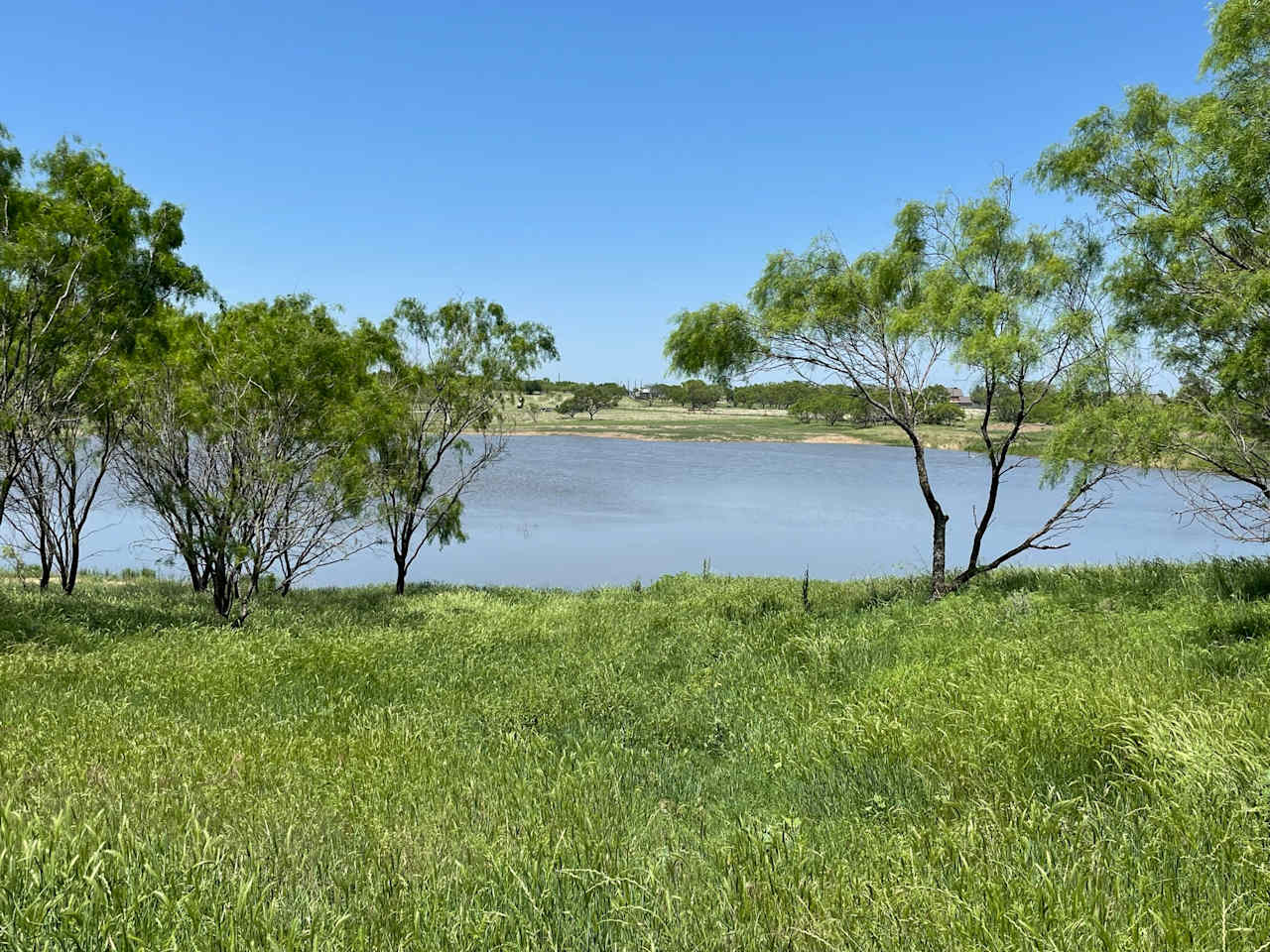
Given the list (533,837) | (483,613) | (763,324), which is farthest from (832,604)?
(533,837)

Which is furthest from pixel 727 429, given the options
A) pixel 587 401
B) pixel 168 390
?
pixel 168 390

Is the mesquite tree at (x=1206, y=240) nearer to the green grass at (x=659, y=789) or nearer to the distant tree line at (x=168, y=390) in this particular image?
the green grass at (x=659, y=789)

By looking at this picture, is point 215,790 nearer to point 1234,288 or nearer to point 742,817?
point 742,817

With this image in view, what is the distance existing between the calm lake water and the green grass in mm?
8886

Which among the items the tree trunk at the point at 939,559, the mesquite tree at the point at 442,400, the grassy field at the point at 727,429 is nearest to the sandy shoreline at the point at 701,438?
the grassy field at the point at 727,429

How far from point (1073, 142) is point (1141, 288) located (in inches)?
118

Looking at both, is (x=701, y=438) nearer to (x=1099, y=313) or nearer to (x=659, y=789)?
(x=1099, y=313)

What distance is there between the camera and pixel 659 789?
219 inches

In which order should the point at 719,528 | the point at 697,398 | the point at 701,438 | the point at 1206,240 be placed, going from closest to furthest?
the point at 1206,240, the point at 719,528, the point at 701,438, the point at 697,398

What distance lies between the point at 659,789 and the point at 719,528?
Answer: 3304cm

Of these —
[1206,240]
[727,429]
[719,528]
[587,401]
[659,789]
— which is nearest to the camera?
[659,789]

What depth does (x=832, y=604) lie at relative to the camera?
15.6 meters

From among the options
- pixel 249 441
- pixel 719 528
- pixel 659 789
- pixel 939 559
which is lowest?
pixel 719 528

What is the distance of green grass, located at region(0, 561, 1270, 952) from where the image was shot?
3.05m
